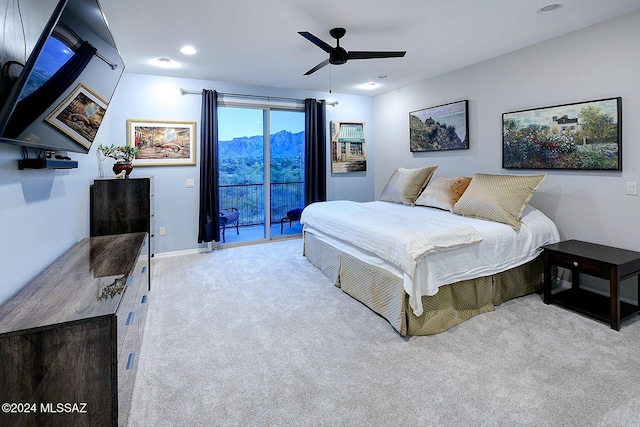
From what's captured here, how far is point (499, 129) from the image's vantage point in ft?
13.1

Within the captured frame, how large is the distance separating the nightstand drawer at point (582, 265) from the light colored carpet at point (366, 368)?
408 mm

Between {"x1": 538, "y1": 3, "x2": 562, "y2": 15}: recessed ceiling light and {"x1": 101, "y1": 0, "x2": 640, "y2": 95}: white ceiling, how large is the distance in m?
0.05

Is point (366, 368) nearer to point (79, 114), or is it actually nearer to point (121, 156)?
point (79, 114)

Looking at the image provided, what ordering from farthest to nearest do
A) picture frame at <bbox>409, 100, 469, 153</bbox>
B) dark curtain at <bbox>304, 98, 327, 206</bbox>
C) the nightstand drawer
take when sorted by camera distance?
dark curtain at <bbox>304, 98, 327, 206</bbox> < picture frame at <bbox>409, 100, 469, 153</bbox> < the nightstand drawer

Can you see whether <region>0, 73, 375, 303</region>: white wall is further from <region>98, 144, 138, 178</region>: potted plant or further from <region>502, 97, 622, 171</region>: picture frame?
<region>502, 97, 622, 171</region>: picture frame

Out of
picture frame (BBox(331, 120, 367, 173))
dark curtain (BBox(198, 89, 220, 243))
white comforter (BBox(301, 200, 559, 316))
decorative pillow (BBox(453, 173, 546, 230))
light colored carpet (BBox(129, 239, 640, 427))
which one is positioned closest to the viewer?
light colored carpet (BBox(129, 239, 640, 427))

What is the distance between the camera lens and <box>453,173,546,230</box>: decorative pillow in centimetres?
311

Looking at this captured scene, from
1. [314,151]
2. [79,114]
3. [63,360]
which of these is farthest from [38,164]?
[314,151]

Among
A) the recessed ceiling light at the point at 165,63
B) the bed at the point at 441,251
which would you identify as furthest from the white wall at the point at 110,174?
the bed at the point at 441,251

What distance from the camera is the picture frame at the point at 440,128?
441 centimetres

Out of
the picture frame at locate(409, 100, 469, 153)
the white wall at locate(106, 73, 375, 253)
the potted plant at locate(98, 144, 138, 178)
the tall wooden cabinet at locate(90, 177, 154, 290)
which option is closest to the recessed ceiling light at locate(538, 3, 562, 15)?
the picture frame at locate(409, 100, 469, 153)

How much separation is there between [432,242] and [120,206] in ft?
9.80

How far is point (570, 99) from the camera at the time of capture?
10.8 ft

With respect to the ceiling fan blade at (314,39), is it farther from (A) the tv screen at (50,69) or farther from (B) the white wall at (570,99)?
(B) the white wall at (570,99)
